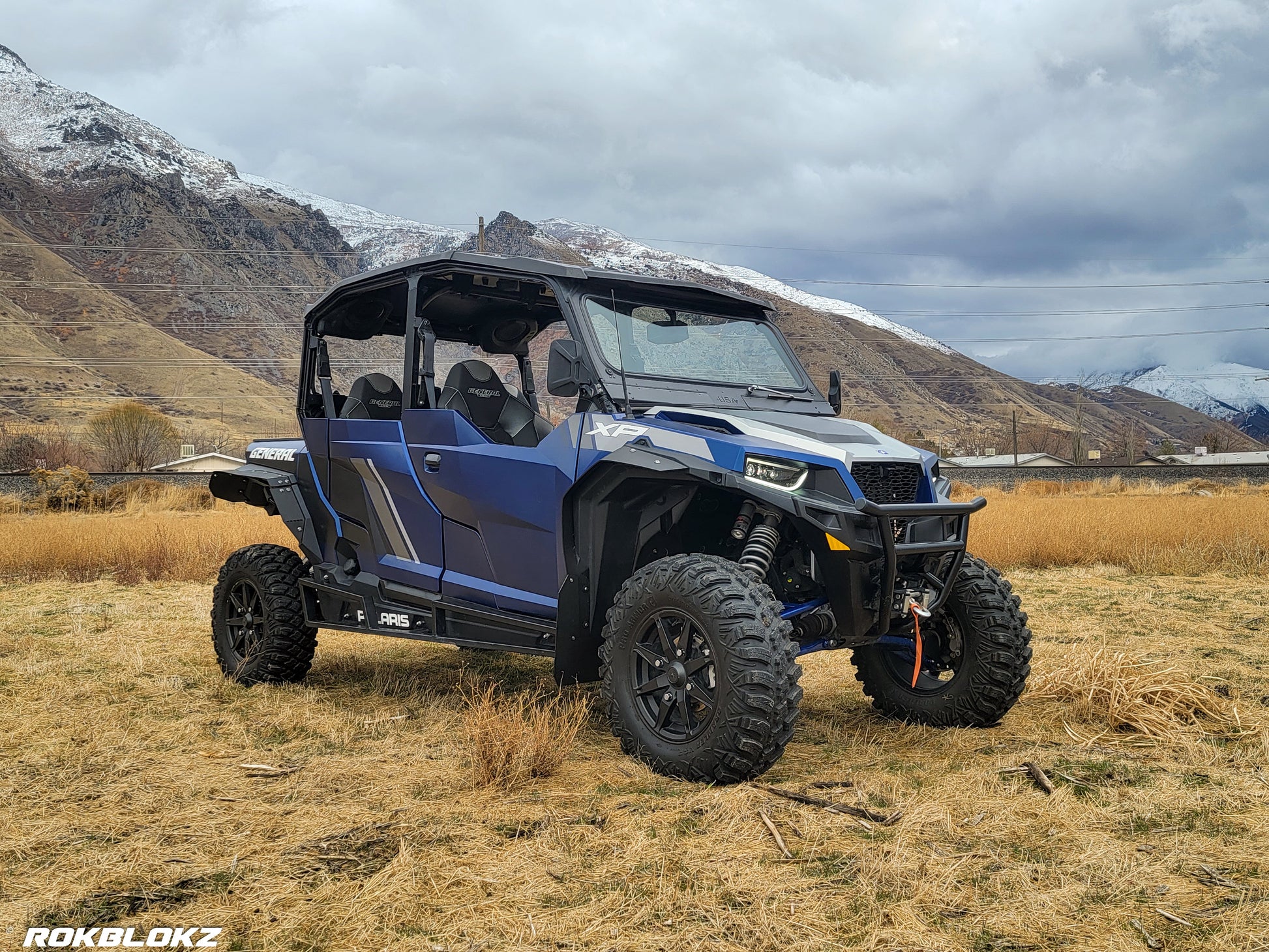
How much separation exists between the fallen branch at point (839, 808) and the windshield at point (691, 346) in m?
2.17

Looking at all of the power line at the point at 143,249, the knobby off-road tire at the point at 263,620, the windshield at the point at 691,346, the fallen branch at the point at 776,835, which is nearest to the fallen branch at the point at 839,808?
the fallen branch at the point at 776,835

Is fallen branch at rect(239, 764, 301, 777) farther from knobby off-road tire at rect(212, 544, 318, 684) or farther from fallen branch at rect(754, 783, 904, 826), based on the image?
fallen branch at rect(754, 783, 904, 826)

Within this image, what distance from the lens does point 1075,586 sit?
37.0ft

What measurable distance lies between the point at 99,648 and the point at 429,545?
12.5 ft

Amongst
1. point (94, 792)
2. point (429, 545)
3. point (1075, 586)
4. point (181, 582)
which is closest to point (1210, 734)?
point (429, 545)

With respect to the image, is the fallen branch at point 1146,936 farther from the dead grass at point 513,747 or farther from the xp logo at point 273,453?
the xp logo at point 273,453

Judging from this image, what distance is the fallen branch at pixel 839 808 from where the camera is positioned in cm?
398

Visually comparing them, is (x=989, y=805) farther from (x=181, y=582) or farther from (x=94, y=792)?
(x=181, y=582)

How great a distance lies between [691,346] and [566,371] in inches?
34.4

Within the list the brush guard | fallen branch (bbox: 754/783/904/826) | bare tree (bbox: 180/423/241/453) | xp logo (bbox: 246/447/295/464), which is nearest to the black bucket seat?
xp logo (bbox: 246/447/295/464)

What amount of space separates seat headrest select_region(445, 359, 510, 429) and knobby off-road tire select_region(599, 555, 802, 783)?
6.33 ft

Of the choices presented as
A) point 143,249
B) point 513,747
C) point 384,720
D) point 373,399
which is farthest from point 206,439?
point 143,249

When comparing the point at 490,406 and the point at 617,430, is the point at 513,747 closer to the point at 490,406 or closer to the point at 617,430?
the point at 617,430

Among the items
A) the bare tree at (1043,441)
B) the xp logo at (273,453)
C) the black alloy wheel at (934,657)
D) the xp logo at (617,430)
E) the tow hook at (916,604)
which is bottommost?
the black alloy wheel at (934,657)
